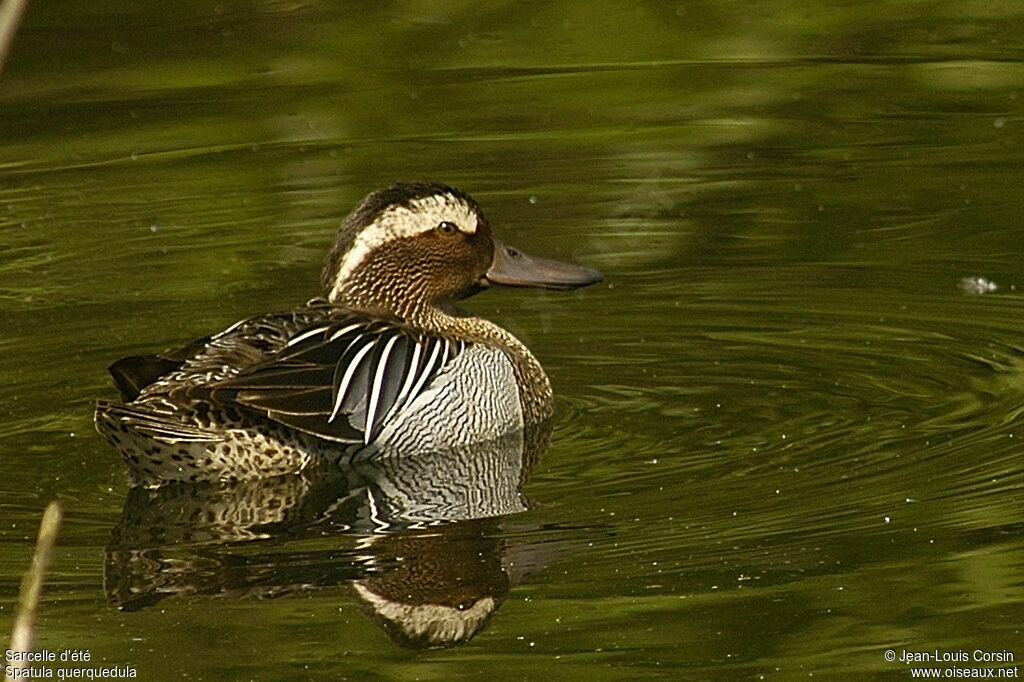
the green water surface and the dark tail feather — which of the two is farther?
the dark tail feather

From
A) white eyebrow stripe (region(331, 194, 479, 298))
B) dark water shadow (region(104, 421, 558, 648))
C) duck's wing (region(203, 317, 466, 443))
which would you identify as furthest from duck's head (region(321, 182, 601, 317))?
dark water shadow (region(104, 421, 558, 648))

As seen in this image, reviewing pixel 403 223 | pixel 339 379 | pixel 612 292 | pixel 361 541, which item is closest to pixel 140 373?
pixel 339 379

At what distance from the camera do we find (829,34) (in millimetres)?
13414

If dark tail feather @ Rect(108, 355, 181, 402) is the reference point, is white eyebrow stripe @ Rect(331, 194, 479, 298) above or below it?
above

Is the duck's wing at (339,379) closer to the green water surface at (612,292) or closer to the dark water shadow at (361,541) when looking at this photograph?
the dark water shadow at (361,541)

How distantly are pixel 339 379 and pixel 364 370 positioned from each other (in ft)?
0.41

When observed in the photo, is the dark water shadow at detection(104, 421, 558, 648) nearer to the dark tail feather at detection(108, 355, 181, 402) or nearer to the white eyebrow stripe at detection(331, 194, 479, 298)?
the dark tail feather at detection(108, 355, 181, 402)

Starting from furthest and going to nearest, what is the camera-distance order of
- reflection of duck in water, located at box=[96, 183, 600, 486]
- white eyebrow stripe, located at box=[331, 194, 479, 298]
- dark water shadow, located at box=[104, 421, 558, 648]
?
white eyebrow stripe, located at box=[331, 194, 479, 298] → reflection of duck in water, located at box=[96, 183, 600, 486] → dark water shadow, located at box=[104, 421, 558, 648]

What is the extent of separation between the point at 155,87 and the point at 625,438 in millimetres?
6663

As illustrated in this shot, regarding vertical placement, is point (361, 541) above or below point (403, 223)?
below

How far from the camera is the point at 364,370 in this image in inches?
292

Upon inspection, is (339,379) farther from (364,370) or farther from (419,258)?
(419,258)

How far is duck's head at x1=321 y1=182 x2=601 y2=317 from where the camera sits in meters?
8.09

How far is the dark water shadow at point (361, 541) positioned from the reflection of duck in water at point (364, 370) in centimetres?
12
